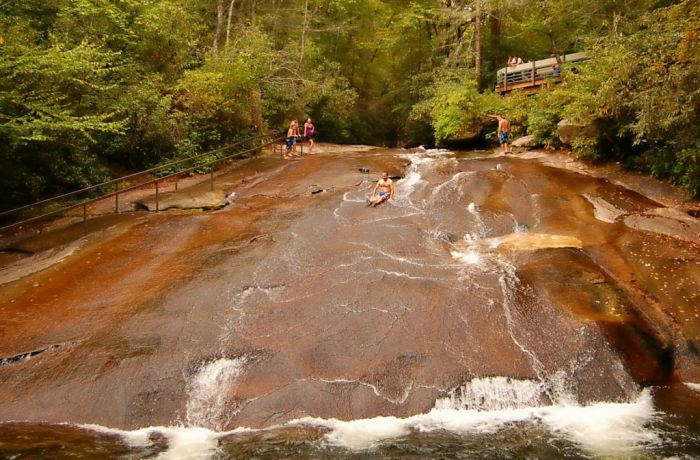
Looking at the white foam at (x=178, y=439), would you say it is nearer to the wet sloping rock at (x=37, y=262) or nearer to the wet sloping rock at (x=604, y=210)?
the wet sloping rock at (x=37, y=262)

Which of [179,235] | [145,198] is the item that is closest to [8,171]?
[145,198]

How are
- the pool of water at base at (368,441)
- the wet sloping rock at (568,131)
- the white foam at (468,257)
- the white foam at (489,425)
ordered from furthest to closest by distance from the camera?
the wet sloping rock at (568,131) < the white foam at (468,257) < the white foam at (489,425) < the pool of water at base at (368,441)

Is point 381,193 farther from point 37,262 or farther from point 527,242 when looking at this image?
point 37,262

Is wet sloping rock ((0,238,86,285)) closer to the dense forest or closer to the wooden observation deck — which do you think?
the dense forest

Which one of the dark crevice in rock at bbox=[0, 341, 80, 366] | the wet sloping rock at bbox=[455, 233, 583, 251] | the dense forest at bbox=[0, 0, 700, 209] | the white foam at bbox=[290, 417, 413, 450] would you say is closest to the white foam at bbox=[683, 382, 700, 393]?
the wet sloping rock at bbox=[455, 233, 583, 251]

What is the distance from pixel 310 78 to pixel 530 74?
1232 cm

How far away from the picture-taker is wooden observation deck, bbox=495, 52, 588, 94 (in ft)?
87.6

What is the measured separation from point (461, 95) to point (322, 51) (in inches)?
542

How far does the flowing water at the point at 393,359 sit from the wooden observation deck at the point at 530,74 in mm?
17505

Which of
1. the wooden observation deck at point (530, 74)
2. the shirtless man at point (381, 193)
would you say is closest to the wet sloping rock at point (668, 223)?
the shirtless man at point (381, 193)

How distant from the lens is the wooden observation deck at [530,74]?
26688 millimetres

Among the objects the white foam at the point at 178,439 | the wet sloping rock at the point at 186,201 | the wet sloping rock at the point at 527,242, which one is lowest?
the white foam at the point at 178,439

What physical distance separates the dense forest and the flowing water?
483 centimetres

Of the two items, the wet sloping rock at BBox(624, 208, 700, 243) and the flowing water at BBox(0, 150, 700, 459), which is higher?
the wet sloping rock at BBox(624, 208, 700, 243)
